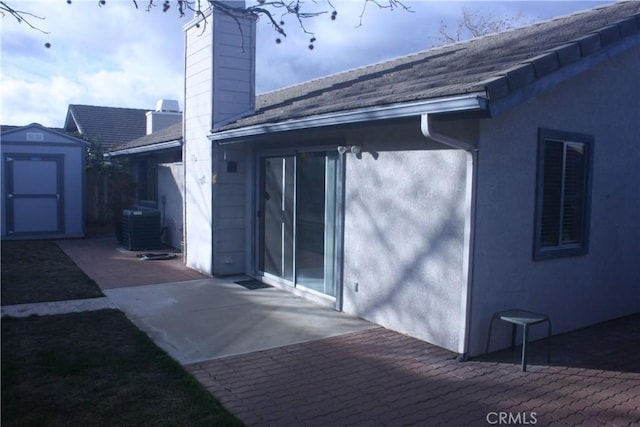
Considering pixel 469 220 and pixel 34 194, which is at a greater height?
pixel 469 220

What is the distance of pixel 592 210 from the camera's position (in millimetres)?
6855

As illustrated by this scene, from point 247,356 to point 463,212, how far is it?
2638 mm

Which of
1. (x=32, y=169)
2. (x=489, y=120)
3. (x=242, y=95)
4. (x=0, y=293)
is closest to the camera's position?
(x=489, y=120)

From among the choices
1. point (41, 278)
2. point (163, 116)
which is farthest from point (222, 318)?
point (163, 116)

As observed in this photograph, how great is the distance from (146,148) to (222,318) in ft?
25.9

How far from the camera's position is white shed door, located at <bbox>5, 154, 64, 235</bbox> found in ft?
45.9

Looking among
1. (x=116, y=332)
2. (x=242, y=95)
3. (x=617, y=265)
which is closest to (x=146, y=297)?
(x=116, y=332)

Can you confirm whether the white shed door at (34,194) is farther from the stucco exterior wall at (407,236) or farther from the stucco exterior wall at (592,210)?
the stucco exterior wall at (592,210)

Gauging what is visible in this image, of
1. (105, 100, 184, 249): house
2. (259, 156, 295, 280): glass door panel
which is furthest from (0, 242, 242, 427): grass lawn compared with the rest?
(105, 100, 184, 249): house

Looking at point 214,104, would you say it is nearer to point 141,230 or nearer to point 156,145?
point 156,145

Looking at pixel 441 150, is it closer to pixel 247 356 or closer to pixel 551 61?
pixel 551 61

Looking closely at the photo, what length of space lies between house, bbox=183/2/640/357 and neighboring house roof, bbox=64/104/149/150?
14.1 m

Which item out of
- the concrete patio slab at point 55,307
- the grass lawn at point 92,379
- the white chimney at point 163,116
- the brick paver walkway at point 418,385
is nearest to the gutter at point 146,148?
the white chimney at point 163,116

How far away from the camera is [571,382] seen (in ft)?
16.5
